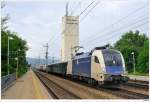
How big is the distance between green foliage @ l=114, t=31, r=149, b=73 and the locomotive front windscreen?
3896cm

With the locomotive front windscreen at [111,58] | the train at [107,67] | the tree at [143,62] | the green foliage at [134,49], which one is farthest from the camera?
the green foliage at [134,49]

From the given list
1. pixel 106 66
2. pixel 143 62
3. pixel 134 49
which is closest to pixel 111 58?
pixel 106 66

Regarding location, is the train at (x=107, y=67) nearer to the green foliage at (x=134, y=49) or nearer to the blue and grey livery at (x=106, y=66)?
the blue and grey livery at (x=106, y=66)

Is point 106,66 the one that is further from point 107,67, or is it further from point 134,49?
point 134,49

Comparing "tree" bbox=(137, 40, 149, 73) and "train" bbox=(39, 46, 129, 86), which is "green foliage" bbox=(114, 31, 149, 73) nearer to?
"tree" bbox=(137, 40, 149, 73)

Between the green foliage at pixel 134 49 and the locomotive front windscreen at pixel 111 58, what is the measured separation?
1534 inches

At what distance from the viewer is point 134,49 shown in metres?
84.8

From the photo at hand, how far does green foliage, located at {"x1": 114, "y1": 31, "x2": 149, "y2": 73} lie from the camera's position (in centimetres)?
7138

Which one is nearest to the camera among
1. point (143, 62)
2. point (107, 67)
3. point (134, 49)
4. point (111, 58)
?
point (107, 67)

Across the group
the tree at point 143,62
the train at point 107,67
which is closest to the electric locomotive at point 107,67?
the train at point 107,67

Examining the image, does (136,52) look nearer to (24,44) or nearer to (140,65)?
(140,65)

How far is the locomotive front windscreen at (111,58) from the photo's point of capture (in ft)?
99.5

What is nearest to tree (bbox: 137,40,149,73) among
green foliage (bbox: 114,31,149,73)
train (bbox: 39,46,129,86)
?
green foliage (bbox: 114,31,149,73)

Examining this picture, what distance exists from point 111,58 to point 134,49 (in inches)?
2159
